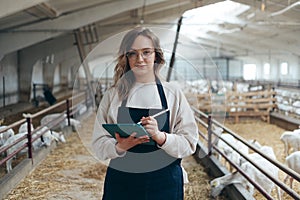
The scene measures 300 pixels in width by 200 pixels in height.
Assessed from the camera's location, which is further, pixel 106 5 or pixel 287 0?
pixel 106 5

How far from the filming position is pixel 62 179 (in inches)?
161

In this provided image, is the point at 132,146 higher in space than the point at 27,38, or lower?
lower

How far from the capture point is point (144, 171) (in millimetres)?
1216

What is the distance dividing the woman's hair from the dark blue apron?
5 cm

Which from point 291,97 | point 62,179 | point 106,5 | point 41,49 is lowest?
point 62,179

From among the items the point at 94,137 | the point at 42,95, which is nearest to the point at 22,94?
the point at 42,95

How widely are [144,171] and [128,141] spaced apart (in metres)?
0.15

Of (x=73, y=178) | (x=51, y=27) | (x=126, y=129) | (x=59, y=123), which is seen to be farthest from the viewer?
(x=51, y=27)

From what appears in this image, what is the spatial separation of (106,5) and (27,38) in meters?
1.98

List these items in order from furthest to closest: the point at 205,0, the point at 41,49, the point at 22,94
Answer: the point at 41,49
the point at 22,94
the point at 205,0

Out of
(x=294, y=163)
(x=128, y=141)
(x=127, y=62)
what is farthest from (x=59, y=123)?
(x=128, y=141)

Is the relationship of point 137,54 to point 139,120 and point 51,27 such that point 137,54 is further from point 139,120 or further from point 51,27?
point 51,27

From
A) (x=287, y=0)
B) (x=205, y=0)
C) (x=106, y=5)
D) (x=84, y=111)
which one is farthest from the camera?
(x=84, y=111)

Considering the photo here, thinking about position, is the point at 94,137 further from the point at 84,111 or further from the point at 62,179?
the point at 84,111
